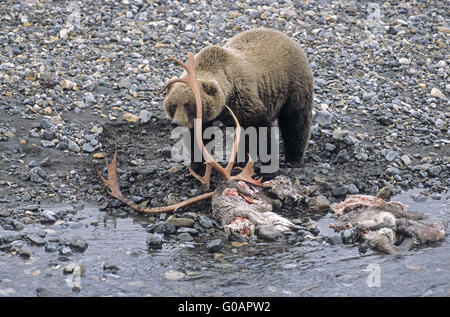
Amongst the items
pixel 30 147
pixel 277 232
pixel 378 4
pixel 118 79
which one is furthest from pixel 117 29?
pixel 277 232

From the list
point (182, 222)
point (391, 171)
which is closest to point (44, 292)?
point (182, 222)

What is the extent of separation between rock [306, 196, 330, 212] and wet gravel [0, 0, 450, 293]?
12mm

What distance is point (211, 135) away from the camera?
687cm

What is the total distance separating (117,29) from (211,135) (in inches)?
149

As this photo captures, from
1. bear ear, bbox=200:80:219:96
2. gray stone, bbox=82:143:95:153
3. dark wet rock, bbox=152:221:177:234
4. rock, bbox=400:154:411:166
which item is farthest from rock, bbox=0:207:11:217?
rock, bbox=400:154:411:166

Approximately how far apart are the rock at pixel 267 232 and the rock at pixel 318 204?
674 millimetres

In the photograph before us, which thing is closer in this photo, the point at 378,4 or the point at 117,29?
Answer: the point at 117,29

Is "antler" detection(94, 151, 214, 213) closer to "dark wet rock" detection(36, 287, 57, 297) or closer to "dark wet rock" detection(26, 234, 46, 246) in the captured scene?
"dark wet rock" detection(26, 234, 46, 246)

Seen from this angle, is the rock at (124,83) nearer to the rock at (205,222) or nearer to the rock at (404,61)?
Result: the rock at (205,222)

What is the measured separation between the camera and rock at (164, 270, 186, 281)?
5.09m

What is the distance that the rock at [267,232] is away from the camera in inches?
226

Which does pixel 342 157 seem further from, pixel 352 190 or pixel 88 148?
pixel 88 148

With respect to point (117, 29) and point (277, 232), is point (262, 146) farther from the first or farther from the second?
point (117, 29)
